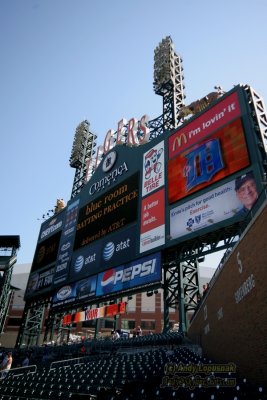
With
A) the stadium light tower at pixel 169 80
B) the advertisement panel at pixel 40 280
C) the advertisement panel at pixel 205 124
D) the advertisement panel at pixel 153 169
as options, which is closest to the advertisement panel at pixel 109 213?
the advertisement panel at pixel 153 169

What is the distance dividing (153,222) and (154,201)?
138cm

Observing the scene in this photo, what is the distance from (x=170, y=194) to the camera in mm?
18172

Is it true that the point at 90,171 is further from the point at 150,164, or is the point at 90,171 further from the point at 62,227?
the point at 150,164

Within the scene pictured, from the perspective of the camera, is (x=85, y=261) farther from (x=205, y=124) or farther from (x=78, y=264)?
(x=205, y=124)

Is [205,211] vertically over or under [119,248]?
over

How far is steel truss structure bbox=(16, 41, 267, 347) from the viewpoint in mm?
15695

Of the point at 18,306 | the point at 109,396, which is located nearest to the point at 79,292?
the point at 109,396

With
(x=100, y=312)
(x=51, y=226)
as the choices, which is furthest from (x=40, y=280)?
(x=100, y=312)

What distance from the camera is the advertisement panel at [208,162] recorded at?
50.4ft

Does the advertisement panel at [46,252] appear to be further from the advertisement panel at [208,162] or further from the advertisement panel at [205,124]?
the advertisement panel at [205,124]

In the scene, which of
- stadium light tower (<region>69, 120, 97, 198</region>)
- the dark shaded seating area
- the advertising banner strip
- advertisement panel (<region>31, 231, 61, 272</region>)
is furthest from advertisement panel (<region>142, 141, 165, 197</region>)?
stadium light tower (<region>69, 120, 97, 198</region>)

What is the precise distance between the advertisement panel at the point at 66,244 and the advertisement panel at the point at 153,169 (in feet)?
28.5

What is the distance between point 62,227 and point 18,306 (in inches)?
1464

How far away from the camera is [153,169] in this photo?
20.6 meters
